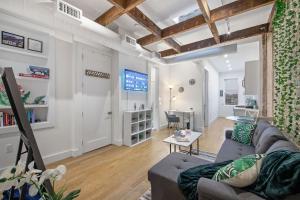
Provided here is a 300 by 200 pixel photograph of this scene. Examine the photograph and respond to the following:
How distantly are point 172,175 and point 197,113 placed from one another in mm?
4494

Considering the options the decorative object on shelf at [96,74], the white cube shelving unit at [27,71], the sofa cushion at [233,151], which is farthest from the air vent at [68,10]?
the sofa cushion at [233,151]

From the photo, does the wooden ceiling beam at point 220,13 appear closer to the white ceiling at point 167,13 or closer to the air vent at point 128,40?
the white ceiling at point 167,13

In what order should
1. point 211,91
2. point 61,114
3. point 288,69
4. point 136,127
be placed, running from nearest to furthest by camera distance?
point 288,69 < point 61,114 < point 136,127 < point 211,91

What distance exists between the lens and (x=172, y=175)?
169cm

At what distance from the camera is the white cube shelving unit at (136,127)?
4.12 m

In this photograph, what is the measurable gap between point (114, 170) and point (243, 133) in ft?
8.07

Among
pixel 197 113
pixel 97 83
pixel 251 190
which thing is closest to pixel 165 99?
pixel 197 113

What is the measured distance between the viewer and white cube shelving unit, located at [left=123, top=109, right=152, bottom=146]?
4117 millimetres

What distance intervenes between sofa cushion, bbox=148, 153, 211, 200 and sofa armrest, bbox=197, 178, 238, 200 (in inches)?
16.9

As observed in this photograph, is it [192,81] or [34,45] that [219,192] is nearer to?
[34,45]

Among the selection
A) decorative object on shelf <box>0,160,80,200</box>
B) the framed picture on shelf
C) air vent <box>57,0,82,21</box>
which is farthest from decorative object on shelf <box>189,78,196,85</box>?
decorative object on shelf <box>0,160,80,200</box>

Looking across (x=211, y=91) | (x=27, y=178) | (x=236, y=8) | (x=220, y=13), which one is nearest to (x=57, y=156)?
(x=27, y=178)

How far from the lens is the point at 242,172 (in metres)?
1.17

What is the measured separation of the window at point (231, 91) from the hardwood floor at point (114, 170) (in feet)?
18.7
